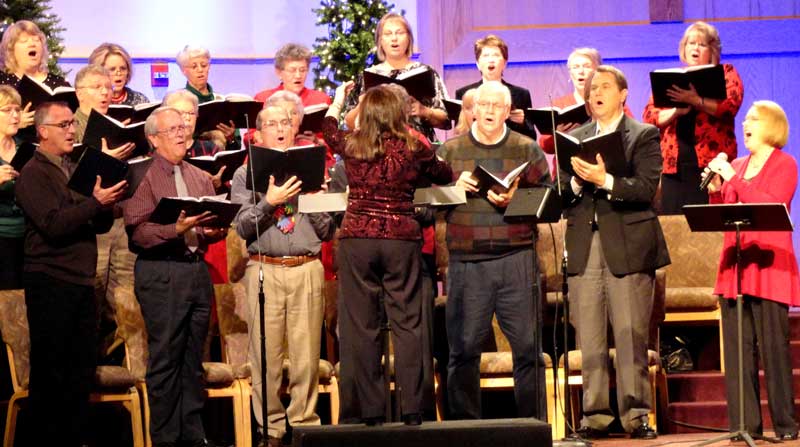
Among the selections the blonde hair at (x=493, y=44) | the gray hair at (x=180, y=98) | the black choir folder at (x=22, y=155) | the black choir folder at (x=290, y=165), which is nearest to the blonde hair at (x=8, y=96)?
the black choir folder at (x=22, y=155)

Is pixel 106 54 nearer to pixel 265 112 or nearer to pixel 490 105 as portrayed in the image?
pixel 265 112

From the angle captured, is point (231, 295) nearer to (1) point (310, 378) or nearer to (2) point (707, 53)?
(1) point (310, 378)

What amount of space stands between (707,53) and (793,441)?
7.63ft

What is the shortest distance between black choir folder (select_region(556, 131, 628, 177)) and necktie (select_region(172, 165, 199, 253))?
1670 mm

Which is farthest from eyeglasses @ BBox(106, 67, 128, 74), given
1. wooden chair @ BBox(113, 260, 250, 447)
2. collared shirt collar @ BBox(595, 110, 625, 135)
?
collared shirt collar @ BBox(595, 110, 625, 135)

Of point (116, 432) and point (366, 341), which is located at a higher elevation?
point (366, 341)

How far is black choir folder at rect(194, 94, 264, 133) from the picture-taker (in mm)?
6281

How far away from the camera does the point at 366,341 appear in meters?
4.85

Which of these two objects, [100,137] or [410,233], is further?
[100,137]

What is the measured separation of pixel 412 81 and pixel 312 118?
2.08 ft

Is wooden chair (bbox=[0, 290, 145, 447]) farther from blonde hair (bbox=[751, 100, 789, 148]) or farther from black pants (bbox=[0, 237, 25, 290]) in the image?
blonde hair (bbox=[751, 100, 789, 148])

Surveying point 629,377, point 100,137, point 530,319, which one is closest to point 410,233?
point 530,319

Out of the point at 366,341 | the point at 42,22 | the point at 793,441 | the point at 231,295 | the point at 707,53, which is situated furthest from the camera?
the point at 42,22

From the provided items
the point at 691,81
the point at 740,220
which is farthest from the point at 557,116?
the point at 740,220
